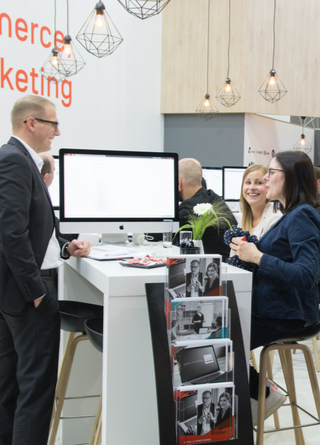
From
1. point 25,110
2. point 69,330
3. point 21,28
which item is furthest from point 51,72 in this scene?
point 69,330

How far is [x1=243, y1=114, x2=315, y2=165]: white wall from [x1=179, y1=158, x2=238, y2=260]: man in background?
554 centimetres

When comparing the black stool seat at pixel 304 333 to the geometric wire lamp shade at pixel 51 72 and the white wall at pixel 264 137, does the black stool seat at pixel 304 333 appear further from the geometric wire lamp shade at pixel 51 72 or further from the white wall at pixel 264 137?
the white wall at pixel 264 137

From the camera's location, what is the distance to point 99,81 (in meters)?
7.45

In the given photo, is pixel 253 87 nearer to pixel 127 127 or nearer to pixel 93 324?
pixel 127 127

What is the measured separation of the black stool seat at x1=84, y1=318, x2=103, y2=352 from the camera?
5.11 ft

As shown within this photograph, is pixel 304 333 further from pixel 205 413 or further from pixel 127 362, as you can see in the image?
pixel 127 362

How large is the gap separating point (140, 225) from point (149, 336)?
1.03 m

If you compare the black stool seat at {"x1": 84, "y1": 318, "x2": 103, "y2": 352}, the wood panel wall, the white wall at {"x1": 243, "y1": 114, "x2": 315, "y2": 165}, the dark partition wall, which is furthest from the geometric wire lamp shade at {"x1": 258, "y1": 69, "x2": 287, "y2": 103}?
the black stool seat at {"x1": 84, "y1": 318, "x2": 103, "y2": 352}

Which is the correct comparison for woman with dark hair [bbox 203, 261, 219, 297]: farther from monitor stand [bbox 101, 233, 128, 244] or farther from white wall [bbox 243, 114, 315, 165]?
white wall [bbox 243, 114, 315, 165]

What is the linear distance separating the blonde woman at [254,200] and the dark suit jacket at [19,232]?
1377mm

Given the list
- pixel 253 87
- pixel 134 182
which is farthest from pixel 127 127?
pixel 134 182

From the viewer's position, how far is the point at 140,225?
2.41m

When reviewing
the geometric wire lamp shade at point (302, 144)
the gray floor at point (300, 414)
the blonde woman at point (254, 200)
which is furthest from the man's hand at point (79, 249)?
the geometric wire lamp shade at point (302, 144)

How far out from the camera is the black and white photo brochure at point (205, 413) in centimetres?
129
